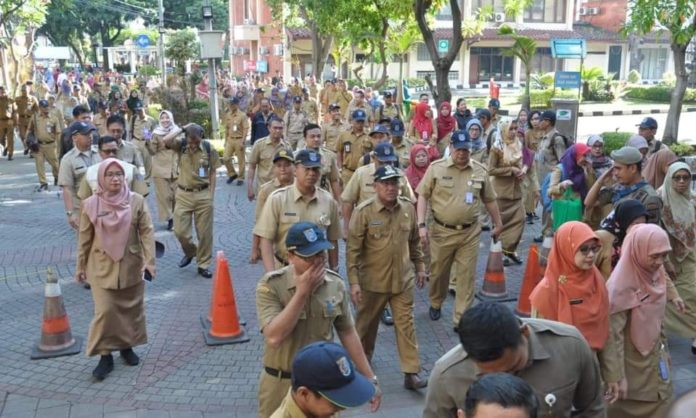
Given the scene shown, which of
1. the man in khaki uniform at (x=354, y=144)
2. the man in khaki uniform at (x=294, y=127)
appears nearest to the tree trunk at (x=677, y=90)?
the man in khaki uniform at (x=294, y=127)

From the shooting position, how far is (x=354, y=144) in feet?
33.8

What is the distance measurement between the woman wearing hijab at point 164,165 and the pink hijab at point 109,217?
368 centimetres

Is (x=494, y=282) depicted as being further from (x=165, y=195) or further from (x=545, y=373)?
(x=165, y=195)

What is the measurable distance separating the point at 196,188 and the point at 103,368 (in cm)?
314

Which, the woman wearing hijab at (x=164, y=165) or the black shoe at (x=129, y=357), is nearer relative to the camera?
the black shoe at (x=129, y=357)

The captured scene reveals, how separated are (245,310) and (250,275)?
4.28ft

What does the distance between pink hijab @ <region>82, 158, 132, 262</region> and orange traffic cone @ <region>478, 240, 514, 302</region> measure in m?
3.93

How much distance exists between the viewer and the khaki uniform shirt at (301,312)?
3.82m

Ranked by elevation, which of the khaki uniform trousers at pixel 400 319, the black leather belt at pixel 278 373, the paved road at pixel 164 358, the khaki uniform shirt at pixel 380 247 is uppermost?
the khaki uniform shirt at pixel 380 247

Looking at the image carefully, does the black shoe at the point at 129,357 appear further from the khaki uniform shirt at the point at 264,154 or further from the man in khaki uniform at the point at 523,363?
the man in khaki uniform at the point at 523,363

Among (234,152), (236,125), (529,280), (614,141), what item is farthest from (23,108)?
(529,280)

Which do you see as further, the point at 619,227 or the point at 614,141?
the point at 614,141

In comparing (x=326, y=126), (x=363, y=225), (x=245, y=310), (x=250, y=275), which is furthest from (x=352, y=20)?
(x=363, y=225)

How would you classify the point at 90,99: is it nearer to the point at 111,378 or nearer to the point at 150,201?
the point at 150,201
